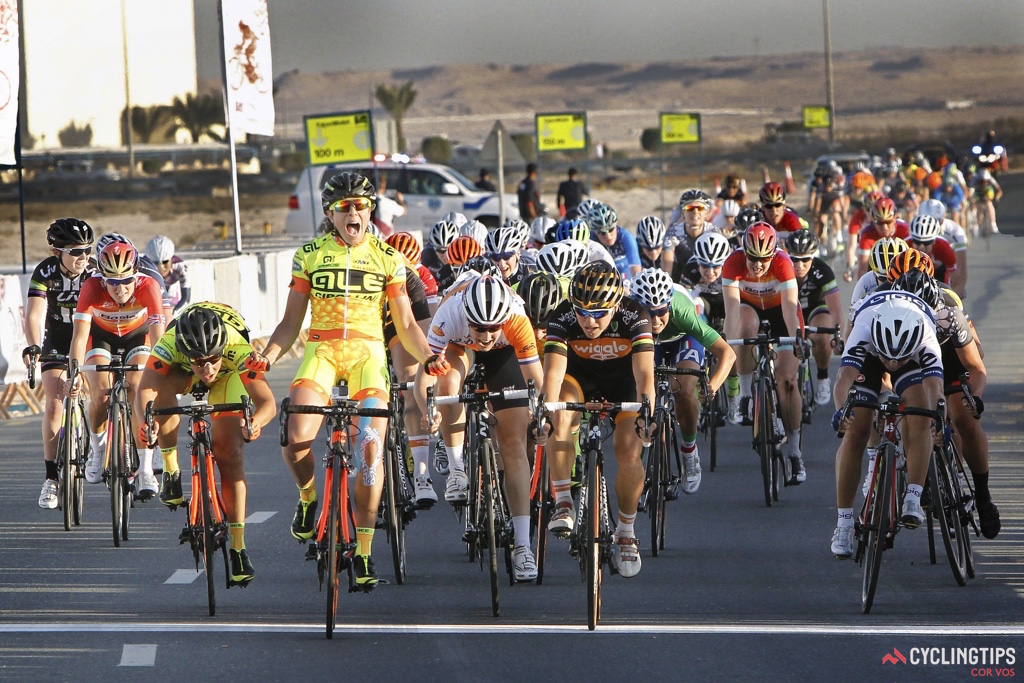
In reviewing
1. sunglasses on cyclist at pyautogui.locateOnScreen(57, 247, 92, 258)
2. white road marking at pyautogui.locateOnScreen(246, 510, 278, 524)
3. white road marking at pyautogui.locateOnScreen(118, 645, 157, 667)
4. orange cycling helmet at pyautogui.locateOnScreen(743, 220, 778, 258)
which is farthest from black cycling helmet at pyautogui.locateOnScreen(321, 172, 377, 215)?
orange cycling helmet at pyautogui.locateOnScreen(743, 220, 778, 258)

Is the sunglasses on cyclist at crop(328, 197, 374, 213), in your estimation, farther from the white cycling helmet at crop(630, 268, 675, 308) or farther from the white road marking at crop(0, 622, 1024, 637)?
the white road marking at crop(0, 622, 1024, 637)

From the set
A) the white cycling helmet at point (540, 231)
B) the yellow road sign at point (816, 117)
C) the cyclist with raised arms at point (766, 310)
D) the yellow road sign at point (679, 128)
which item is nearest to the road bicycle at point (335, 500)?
the cyclist with raised arms at point (766, 310)

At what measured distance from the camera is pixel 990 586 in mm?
8648

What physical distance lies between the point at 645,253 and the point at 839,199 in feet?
63.1

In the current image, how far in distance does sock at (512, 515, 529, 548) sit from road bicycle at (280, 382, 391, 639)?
3.35 ft

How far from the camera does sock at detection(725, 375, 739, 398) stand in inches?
548

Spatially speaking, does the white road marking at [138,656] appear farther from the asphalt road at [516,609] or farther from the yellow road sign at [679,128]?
the yellow road sign at [679,128]

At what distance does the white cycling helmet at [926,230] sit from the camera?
494 inches

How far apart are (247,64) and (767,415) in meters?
13.1

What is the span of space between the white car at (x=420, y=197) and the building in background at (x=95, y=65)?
231 ft

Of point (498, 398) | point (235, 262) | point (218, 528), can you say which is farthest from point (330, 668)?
point (235, 262)

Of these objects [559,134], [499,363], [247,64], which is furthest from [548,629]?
[559,134]

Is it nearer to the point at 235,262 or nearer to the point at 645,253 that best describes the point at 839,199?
the point at 235,262

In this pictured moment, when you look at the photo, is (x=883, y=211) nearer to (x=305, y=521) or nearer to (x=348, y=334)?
(x=348, y=334)
